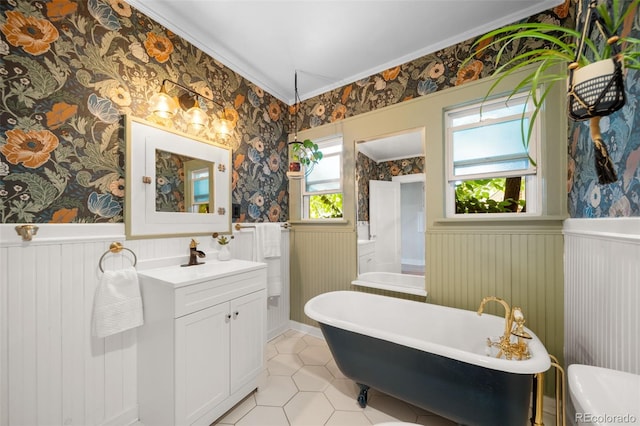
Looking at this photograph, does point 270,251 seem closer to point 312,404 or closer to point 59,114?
point 312,404

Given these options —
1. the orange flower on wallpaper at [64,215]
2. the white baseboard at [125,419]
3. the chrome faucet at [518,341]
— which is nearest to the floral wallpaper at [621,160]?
the chrome faucet at [518,341]

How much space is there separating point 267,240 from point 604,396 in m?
2.19

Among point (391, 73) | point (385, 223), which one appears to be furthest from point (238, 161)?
point (391, 73)

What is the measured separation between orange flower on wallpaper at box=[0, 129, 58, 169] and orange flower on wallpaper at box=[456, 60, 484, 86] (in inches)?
104

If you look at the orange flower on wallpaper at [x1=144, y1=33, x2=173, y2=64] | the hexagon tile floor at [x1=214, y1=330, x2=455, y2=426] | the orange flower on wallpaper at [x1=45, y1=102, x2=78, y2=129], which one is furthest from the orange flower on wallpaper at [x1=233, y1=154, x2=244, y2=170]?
the hexagon tile floor at [x1=214, y1=330, x2=455, y2=426]

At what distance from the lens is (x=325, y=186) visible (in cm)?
267

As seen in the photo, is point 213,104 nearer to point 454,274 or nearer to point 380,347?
point 380,347

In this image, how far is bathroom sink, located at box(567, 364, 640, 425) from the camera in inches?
23.1

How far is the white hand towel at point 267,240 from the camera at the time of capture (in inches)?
93.2

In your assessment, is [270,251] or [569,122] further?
[270,251]

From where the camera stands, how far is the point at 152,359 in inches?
56.4

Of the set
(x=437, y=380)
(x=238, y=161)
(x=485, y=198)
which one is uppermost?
(x=238, y=161)

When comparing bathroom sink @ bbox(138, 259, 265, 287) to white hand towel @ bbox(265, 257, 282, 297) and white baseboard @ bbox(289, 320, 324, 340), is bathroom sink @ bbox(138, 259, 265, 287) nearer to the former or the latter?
white hand towel @ bbox(265, 257, 282, 297)

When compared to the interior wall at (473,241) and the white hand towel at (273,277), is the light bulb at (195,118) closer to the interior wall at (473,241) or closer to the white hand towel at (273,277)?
the interior wall at (473,241)
